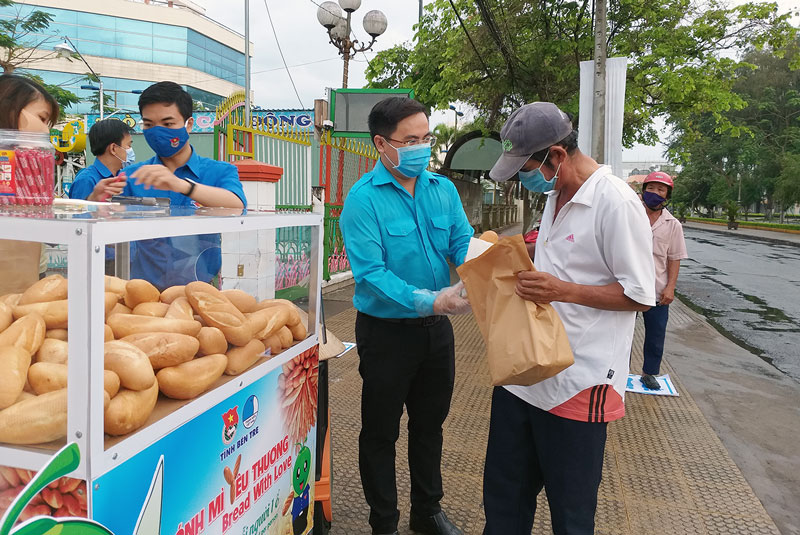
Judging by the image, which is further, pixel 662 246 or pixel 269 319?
pixel 662 246

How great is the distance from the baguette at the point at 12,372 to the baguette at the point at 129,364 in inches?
5.7

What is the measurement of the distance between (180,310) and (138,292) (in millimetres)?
112

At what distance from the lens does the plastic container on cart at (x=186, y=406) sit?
1.05 metres

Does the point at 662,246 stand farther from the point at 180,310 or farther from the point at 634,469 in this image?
the point at 180,310

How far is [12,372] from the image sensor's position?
43.0 inches

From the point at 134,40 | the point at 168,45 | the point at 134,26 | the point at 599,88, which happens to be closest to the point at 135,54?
the point at 134,40

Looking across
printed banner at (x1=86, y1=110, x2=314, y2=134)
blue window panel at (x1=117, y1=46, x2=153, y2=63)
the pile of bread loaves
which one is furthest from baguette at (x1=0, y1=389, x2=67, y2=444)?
blue window panel at (x1=117, y1=46, x2=153, y2=63)

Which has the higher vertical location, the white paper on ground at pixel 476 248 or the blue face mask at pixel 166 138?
the blue face mask at pixel 166 138

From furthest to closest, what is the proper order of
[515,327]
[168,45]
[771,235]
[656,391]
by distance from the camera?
[168,45] < [771,235] < [656,391] < [515,327]

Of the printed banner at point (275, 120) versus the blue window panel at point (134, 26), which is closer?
the printed banner at point (275, 120)

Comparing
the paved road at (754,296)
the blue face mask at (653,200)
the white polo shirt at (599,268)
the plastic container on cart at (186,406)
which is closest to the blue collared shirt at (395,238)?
the plastic container on cart at (186,406)

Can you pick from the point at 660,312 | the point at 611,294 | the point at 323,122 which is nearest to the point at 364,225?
the point at 611,294

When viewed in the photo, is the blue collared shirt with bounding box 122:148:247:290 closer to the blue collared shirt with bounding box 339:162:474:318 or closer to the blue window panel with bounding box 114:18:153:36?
the blue collared shirt with bounding box 339:162:474:318

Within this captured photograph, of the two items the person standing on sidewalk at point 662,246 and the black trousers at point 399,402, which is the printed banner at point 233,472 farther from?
the person standing on sidewalk at point 662,246
